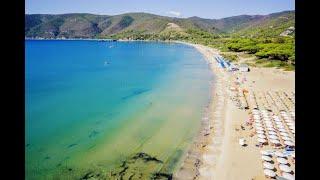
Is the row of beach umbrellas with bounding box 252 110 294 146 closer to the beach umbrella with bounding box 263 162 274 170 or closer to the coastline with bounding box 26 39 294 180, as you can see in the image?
the coastline with bounding box 26 39 294 180

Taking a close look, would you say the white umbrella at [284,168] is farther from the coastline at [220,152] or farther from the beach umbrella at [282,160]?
the coastline at [220,152]

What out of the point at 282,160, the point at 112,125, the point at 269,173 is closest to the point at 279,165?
the point at 282,160

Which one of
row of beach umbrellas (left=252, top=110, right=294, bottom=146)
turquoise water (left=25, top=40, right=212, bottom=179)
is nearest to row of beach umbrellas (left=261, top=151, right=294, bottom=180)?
row of beach umbrellas (left=252, top=110, right=294, bottom=146)

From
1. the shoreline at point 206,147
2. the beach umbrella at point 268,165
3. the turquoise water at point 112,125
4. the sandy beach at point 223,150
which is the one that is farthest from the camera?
the turquoise water at point 112,125

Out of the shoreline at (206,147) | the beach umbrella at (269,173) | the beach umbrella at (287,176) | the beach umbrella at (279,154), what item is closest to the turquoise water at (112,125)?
the shoreline at (206,147)

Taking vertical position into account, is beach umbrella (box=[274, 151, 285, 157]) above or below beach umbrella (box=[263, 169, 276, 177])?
above

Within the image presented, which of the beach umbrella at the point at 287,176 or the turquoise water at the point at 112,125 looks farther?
the turquoise water at the point at 112,125

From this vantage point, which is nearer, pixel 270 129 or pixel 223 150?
pixel 223 150

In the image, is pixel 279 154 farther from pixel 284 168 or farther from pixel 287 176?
pixel 287 176

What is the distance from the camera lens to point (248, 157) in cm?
1695
